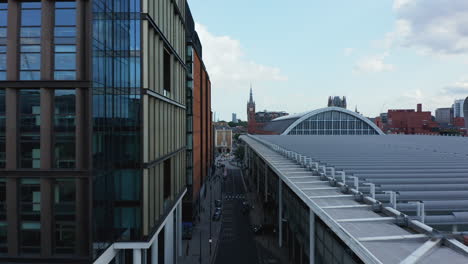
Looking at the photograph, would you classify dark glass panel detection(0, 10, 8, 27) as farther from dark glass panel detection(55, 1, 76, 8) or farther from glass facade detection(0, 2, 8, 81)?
dark glass panel detection(55, 1, 76, 8)

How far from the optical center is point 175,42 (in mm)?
29422

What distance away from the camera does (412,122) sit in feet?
420

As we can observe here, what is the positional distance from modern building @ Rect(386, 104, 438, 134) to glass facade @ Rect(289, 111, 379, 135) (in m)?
40.5

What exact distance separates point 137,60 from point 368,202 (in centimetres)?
1476

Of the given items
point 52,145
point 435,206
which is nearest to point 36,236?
point 52,145

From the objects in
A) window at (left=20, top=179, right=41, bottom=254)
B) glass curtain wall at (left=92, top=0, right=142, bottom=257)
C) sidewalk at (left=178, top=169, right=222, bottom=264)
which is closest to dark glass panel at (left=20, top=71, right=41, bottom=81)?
glass curtain wall at (left=92, top=0, right=142, bottom=257)

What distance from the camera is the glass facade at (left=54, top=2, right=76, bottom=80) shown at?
15195 millimetres

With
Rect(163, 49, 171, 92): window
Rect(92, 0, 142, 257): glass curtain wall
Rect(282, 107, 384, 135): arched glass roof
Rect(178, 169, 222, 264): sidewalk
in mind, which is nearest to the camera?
Rect(92, 0, 142, 257): glass curtain wall

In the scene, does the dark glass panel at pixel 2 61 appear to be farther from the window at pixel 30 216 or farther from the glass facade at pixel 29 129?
the window at pixel 30 216

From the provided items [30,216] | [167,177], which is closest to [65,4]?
[30,216]

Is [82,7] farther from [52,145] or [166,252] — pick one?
[166,252]

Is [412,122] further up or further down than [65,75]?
further up

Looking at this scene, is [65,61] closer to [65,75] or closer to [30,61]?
[65,75]

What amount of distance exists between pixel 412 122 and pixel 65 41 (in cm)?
13698
